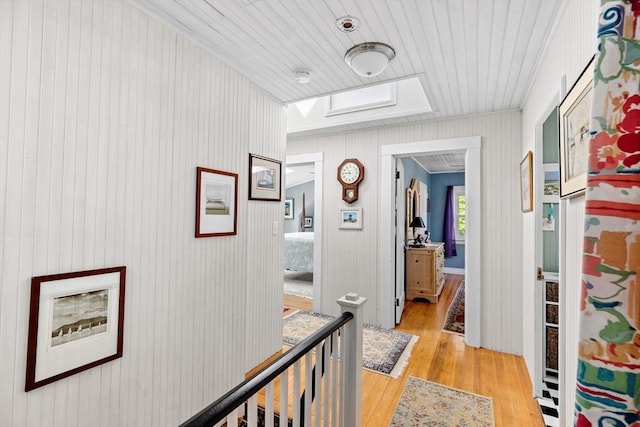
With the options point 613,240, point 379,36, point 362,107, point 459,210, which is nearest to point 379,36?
point 379,36

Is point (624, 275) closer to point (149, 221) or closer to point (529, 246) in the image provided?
point (149, 221)

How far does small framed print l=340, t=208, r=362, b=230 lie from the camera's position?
3.84m

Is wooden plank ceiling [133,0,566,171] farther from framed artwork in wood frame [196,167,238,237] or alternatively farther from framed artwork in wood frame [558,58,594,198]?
framed artwork in wood frame [196,167,238,237]

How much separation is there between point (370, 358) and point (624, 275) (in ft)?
8.95

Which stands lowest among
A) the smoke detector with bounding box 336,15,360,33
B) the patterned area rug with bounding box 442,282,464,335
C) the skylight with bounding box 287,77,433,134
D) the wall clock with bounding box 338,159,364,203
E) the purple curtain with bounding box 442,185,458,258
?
the patterned area rug with bounding box 442,282,464,335

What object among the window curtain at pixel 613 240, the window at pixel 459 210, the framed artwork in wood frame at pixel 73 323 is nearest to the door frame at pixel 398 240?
the framed artwork in wood frame at pixel 73 323

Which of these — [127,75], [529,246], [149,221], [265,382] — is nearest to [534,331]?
[529,246]

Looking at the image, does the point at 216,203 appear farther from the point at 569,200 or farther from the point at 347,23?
the point at 569,200

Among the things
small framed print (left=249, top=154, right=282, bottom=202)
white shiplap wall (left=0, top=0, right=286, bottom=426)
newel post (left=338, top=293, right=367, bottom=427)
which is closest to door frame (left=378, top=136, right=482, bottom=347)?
small framed print (left=249, top=154, right=282, bottom=202)

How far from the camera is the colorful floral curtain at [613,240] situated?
0.49 meters

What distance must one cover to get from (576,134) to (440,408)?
6.41 feet

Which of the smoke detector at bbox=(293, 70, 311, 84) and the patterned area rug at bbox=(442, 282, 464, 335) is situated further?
the patterned area rug at bbox=(442, 282, 464, 335)

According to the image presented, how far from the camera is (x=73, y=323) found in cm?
134

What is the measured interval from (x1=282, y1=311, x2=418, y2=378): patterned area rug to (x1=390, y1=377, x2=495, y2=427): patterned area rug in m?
0.30
